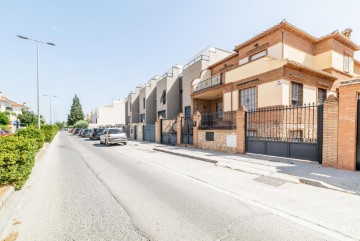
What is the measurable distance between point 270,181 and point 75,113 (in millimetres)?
96928

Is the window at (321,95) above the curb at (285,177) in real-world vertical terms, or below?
above

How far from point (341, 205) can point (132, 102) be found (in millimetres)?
38801

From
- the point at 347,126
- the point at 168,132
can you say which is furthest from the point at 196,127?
the point at 347,126

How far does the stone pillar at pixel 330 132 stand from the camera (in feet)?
23.0

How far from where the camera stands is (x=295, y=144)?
8.44 m

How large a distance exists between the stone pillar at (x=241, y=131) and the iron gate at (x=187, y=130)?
511cm

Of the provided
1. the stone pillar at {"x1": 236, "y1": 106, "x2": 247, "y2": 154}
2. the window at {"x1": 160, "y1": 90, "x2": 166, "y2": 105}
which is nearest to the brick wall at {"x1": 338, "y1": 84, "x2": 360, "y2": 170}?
the stone pillar at {"x1": 236, "y1": 106, "x2": 247, "y2": 154}

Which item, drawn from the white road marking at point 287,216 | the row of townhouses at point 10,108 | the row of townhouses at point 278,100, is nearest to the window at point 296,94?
the row of townhouses at point 278,100

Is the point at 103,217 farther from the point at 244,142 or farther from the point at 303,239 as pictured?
the point at 244,142

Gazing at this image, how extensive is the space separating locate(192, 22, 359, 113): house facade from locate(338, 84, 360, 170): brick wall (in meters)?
5.27

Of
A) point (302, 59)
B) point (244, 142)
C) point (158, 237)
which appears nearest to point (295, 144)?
point (244, 142)

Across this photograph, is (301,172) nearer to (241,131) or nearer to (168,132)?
(241,131)

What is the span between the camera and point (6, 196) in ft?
14.6

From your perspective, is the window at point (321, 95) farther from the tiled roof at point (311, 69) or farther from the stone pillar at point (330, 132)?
the stone pillar at point (330, 132)
